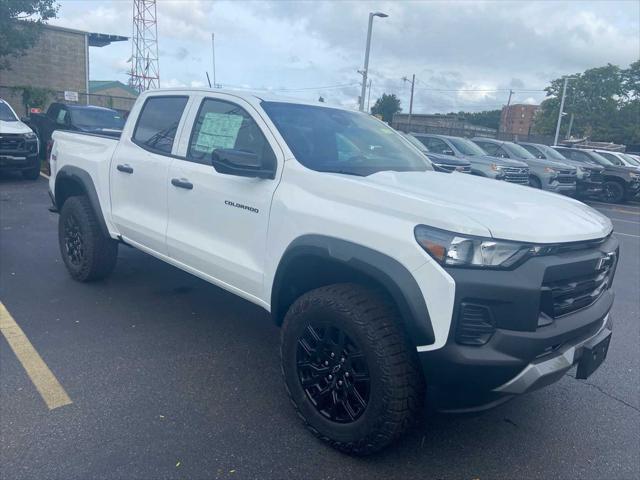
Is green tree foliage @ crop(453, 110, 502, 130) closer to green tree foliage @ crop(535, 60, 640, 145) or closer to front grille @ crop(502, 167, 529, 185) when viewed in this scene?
green tree foliage @ crop(535, 60, 640, 145)

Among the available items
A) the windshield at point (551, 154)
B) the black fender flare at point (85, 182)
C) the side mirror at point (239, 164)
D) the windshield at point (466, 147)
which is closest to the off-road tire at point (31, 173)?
the black fender flare at point (85, 182)

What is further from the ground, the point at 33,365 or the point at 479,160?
the point at 479,160

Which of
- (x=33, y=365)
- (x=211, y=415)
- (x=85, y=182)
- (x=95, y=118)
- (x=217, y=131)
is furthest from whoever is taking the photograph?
(x=95, y=118)

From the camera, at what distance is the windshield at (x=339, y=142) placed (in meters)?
3.41

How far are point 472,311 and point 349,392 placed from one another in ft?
2.76

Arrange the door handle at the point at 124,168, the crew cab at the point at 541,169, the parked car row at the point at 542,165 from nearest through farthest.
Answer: the door handle at the point at 124,168 < the parked car row at the point at 542,165 < the crew cab at the point at 541,169

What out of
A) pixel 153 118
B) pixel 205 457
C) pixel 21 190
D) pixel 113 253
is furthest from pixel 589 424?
pixel 21 190

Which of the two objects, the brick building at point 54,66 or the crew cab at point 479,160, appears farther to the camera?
the brick building at point 54,66

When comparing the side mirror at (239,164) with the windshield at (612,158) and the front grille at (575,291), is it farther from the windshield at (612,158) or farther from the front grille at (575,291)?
the windshield at (612,158)

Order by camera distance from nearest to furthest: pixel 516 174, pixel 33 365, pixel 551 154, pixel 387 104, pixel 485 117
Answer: pixel 33 365, pixel 516 174, pixel 551 154, pixel 387 104, pixel 485 117

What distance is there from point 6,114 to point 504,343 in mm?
12744

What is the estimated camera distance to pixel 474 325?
93.5 inches

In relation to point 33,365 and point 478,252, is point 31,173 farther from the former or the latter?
point 478,252

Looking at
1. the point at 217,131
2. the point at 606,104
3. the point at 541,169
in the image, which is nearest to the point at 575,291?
the point at 217,131
